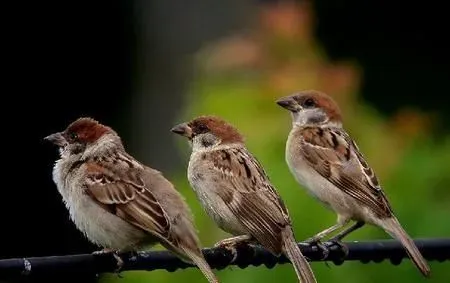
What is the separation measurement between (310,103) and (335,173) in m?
0.47

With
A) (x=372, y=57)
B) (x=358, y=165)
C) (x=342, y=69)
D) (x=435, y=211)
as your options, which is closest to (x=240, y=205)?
(x=358, y=165)

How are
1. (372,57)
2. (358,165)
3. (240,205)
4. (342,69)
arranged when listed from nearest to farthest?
(240,205) → (358,165) → (342,69) → (372,57)

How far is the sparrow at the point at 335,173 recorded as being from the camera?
7566 millimetres

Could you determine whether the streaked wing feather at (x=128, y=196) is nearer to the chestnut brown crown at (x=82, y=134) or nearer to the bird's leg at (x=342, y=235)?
the chestnut brown crown at (x=82, y=134)

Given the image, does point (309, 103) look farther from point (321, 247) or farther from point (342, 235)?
point (321, 247)

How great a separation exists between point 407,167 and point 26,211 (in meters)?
3.97

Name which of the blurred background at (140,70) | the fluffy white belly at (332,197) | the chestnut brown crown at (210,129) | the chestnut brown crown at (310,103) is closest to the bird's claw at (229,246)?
the chestnut brown crown at (210,129)

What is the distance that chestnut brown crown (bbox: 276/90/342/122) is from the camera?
7.98 meters

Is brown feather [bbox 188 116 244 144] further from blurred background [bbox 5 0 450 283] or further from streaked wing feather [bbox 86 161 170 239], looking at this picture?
blurred background [bbox 5 0 450 283]

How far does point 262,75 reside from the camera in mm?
10000

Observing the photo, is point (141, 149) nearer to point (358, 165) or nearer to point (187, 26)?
point (187, 26)

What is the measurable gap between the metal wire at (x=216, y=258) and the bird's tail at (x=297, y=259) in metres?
0.04

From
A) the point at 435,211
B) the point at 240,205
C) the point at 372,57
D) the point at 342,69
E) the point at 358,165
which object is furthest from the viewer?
the point at 372,57

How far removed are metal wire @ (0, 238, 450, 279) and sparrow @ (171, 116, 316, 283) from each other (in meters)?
0.08
